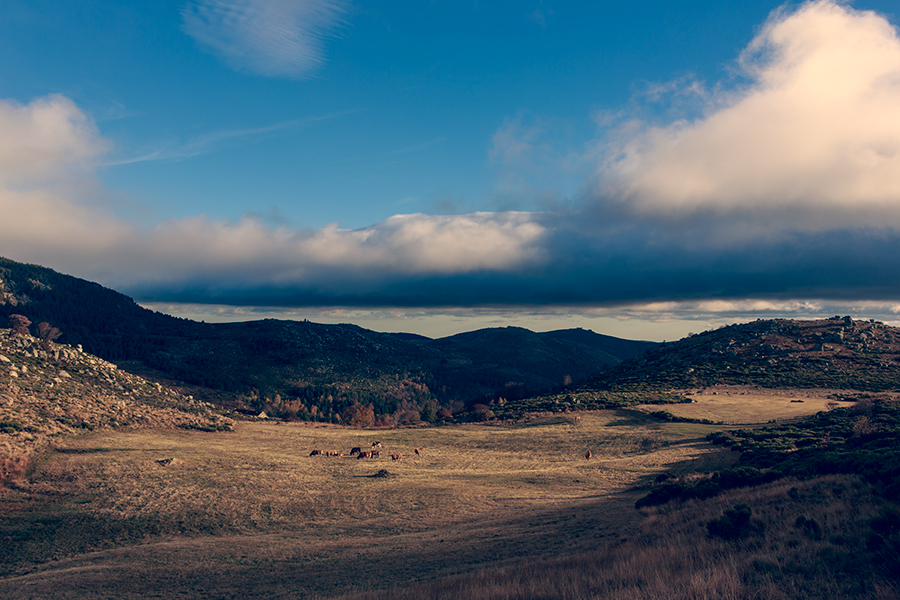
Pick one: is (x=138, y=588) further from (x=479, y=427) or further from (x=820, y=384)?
(x=820, y=384)

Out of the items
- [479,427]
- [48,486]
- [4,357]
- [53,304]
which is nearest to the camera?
[48,486]

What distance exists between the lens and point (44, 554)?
77.5ft

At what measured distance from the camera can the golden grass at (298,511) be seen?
62.2ft

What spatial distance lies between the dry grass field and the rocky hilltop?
98.0 inches

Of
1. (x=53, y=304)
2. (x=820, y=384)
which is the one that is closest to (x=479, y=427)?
(x=820, y=384)

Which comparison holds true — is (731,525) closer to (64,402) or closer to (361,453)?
(361,453)

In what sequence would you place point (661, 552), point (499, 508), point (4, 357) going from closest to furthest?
1. point (661, 552)
2. point (499, 508)
3. point (4, 357)

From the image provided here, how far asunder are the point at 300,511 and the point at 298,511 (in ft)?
0.41

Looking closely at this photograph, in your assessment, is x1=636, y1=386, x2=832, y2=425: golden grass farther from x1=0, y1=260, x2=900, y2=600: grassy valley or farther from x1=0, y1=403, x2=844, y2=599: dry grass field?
x1=0, y1=403, x2=844, y2=599: dry grass field

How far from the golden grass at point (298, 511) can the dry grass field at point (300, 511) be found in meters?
0.12

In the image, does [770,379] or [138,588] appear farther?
[770,379]

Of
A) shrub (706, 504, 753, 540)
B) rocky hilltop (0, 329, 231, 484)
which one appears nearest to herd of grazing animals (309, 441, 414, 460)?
rocky hilltop (0, 329, 231, 484)

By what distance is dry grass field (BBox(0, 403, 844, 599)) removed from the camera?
18844 millimetres

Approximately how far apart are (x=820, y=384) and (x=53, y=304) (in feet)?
836
